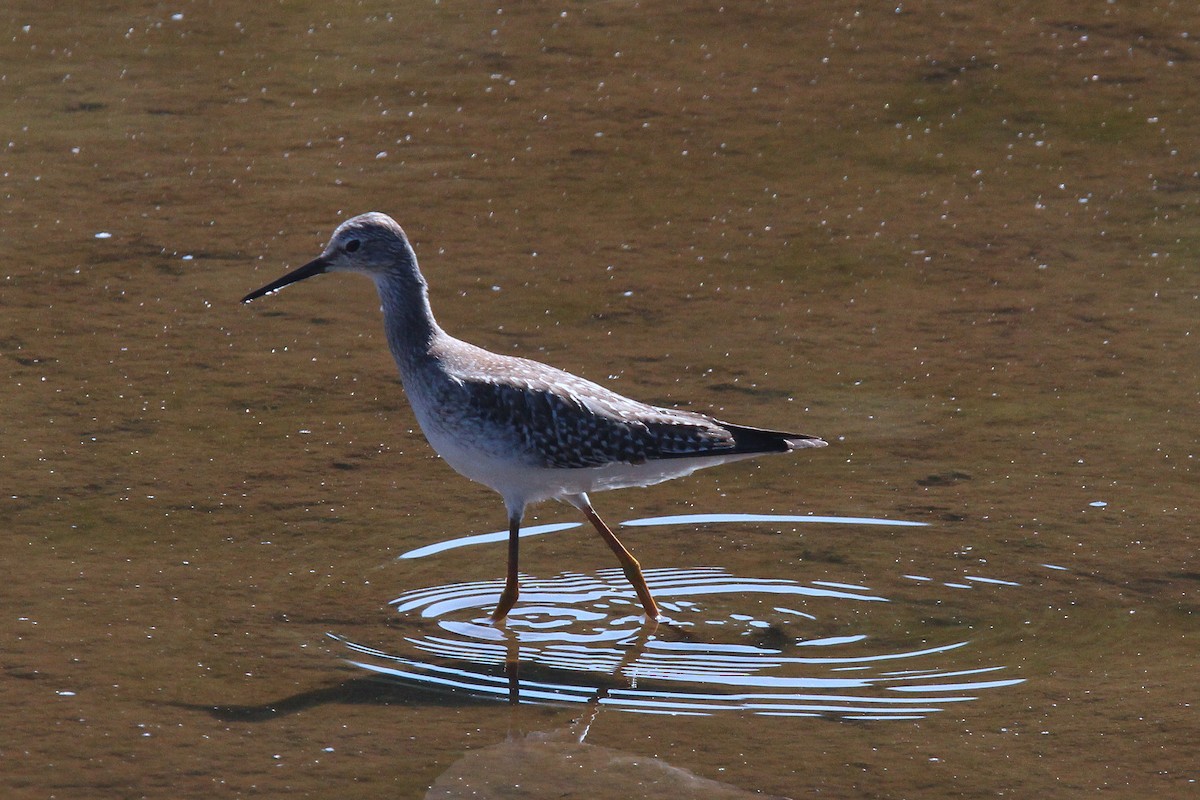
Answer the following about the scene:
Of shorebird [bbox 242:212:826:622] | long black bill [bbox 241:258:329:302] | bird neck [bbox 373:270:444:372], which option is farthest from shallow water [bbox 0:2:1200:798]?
long black bill [bbox 241:258:329:302]

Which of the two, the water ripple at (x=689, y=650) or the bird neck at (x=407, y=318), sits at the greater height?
the bird neck at (x=407, y=318)

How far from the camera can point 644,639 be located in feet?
22.6

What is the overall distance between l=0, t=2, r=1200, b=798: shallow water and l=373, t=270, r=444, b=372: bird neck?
2.71 ft

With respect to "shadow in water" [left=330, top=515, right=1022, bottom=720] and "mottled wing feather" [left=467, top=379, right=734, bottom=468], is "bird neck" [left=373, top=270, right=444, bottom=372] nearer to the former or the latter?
"mottled wing feather" [left=467, top=379, right=734, bottom=468]

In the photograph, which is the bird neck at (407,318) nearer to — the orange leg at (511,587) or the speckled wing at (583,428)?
the speckled wing at (583,428)

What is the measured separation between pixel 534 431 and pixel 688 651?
1059mm

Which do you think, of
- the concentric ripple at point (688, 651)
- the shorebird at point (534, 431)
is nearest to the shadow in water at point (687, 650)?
the concentric ripple at point (688, 651)

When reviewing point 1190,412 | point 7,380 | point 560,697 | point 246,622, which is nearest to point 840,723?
point 560,697

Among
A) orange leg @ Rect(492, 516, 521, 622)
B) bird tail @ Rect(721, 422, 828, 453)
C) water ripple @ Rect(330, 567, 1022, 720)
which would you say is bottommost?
water ripple @ Rect(330, 567, 1022, 720)

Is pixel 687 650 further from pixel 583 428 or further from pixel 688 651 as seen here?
pixel 583 428

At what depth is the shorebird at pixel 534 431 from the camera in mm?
6965

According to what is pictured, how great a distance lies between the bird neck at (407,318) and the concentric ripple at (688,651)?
38.4 inches

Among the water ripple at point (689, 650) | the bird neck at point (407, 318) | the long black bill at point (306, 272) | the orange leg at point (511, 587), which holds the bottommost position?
the water ripple at point (689, 650)

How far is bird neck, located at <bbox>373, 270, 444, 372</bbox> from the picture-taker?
285 inches
